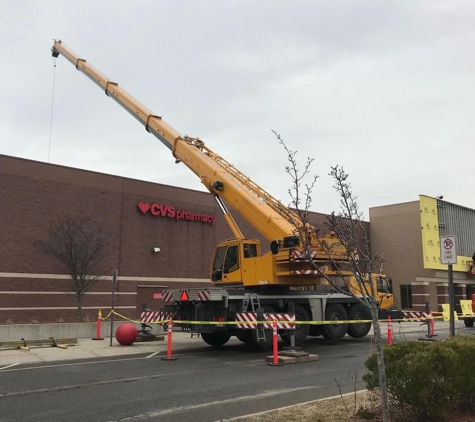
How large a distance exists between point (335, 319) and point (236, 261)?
446 cm

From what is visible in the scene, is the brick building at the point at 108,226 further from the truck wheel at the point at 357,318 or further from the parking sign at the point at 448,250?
the parking sign at the point at 448,250

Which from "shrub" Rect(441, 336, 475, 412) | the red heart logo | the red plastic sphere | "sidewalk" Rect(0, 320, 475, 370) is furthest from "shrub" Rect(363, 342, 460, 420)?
the red heart logo

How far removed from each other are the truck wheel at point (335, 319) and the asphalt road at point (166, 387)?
374 centimetres

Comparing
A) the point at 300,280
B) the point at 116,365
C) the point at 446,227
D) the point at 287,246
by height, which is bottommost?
the point at 116,365

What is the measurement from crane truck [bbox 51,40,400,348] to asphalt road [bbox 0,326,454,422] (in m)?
1.29

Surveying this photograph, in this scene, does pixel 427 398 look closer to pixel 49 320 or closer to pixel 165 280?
pixel 49 320

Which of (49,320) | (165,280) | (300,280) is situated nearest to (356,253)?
(300,280)

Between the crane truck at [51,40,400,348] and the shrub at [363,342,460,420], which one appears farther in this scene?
the crane truck at [51,40,400,348]

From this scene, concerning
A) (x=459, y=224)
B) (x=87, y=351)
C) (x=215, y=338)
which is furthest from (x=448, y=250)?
(x=459, y=224)

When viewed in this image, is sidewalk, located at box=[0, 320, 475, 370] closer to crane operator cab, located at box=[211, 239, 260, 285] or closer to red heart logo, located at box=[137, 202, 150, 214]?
crane operator cab, located at box=[211, 239, 260, 285]

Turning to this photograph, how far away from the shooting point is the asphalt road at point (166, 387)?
24.0ft

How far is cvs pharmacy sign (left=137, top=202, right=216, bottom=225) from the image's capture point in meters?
26.2

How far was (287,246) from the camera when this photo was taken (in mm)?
14766

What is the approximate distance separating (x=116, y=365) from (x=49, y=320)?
456 inches
